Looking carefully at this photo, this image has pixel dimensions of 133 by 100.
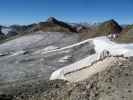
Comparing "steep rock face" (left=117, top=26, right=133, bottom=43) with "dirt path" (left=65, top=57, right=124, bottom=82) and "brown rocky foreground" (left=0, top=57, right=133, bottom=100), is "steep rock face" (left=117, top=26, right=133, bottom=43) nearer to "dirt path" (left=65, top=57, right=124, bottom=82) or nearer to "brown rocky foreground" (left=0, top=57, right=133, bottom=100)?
"dirt path" (left=65, top=57, right=124, bottom=82)

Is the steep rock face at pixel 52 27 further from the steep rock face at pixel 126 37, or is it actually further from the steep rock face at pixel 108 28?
the steep rock face at pixel 126 37

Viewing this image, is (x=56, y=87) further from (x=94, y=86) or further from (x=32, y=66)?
(x=32, y=66)

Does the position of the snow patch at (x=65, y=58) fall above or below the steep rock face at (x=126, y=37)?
below

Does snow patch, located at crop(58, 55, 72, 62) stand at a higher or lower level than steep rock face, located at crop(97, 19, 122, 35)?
lower

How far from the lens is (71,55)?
1867 centimetres

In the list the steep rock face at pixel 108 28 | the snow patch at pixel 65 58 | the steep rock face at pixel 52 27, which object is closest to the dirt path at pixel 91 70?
the snow patch at pixel 65 58

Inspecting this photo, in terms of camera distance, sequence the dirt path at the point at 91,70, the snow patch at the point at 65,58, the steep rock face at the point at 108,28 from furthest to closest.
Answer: the steep rock face at the point at 108,28 < the snow patch at the point at 65,58 < the dirt path at the point at 91,70

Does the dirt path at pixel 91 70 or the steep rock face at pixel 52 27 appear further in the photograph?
the steep rock face at pixel 52 27

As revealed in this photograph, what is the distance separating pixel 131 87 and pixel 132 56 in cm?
300

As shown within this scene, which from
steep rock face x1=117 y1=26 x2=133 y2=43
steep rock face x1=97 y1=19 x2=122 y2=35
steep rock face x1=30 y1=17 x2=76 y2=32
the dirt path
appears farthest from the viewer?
steep rock face x1=30 y1=17 x2=76 y2=32

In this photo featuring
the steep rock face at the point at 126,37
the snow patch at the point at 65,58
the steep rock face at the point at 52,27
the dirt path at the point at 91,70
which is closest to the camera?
the dirt path at the point at 91,70

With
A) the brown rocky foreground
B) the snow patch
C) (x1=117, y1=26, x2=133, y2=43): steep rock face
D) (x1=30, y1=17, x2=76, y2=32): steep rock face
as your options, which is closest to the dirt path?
the brown rocky foreground

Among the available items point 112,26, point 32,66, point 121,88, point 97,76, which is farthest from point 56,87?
point 112,26

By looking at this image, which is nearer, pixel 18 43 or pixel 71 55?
pixel 71 55
